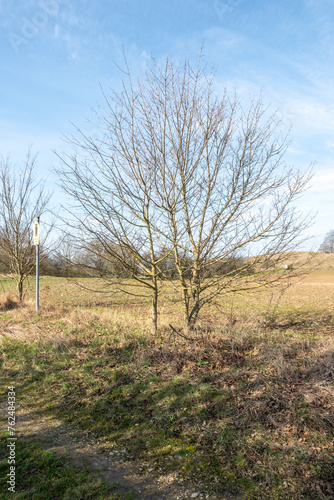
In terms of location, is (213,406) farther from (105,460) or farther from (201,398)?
(105,460)

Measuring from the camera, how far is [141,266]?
22.9 ft

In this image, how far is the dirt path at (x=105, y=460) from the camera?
289 cm

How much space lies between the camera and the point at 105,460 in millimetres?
3346

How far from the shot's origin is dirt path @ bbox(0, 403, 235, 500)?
2.89 metres

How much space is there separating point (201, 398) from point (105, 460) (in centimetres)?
147

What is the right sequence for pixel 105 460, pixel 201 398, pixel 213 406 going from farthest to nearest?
1. pixel 201 398
2. pixel 213 406
3. pixel 105 460

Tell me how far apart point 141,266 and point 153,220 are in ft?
3.59

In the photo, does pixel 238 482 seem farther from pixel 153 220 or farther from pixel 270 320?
pixel 270 320

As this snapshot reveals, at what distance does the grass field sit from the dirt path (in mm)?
80

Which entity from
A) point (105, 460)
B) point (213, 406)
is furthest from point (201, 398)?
point (105, 460)

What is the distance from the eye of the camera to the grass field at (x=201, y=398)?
10.1 feet

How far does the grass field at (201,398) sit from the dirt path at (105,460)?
0.26ft

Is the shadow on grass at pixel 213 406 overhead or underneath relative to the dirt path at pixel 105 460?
overhead

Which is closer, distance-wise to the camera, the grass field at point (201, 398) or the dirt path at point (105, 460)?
the dirt path at point (105, 460)
